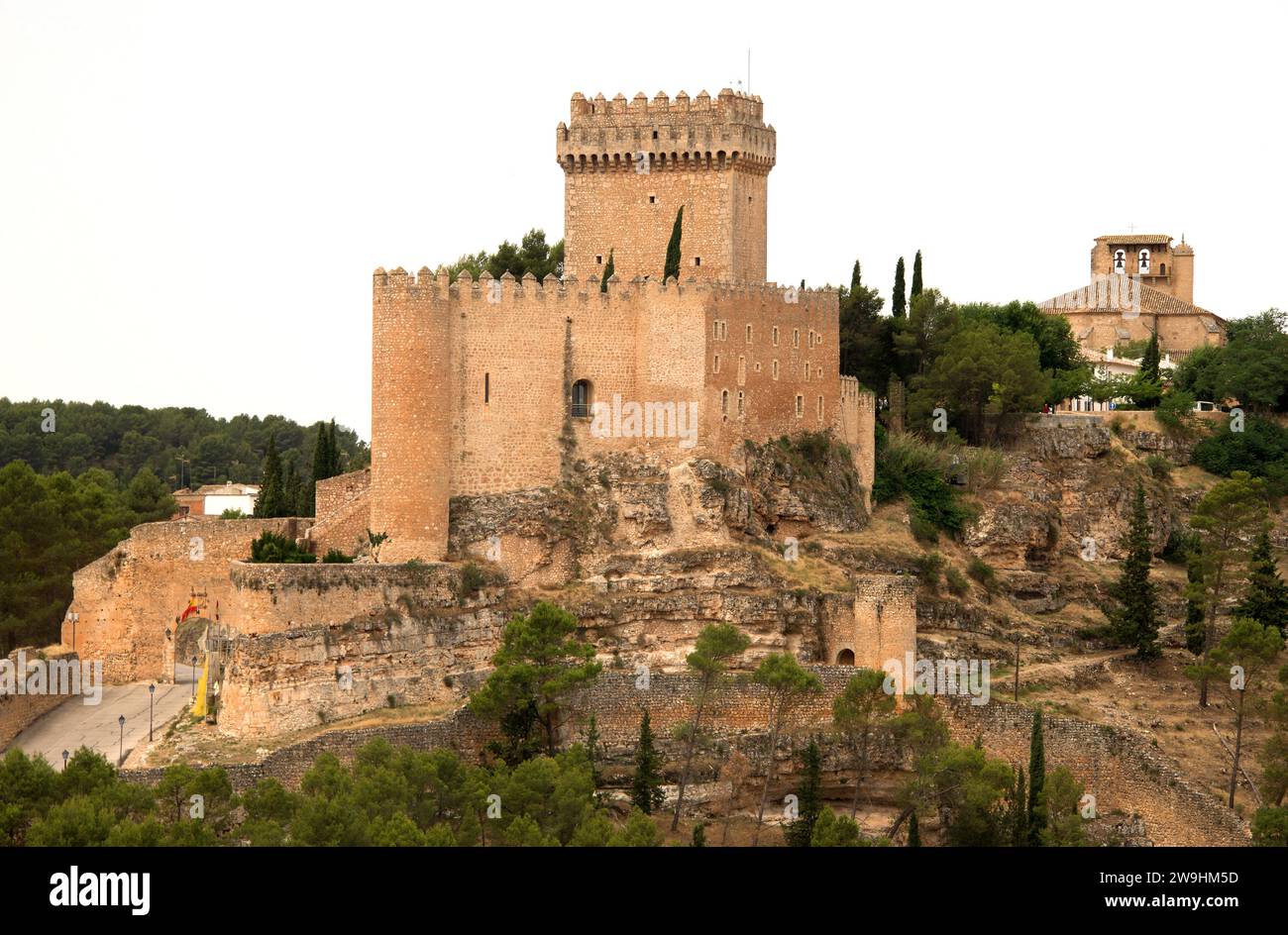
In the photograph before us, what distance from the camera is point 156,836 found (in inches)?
1644

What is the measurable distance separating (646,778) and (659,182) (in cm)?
1638

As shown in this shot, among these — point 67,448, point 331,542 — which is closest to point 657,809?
point 331,542

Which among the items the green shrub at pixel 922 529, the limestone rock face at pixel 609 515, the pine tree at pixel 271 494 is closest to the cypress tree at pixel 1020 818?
the limestone rock face at pixel 609 515

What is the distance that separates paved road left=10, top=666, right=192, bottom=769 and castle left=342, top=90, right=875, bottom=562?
4.93m

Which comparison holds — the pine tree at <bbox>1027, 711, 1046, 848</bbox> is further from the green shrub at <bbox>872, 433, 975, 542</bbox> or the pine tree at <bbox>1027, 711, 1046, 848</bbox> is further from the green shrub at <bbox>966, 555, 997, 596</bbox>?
the green shrub at <bbox>872, 433, 975, 542</bbox>

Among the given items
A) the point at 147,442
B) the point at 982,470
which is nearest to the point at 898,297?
the point at 982,470

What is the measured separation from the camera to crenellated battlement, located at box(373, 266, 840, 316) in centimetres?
5588

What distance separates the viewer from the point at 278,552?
54812 mm

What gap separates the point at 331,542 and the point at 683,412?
828 cm

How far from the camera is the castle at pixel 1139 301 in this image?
3440 inches

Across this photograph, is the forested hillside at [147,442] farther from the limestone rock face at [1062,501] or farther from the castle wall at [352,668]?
the castle wall at [352,668]

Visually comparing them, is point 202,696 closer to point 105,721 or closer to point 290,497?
point 105,721

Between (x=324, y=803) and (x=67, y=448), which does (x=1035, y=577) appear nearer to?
(x=324, y=803)

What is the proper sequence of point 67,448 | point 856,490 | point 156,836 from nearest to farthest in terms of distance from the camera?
point 156,836 → point 856,490 → point 67,448
